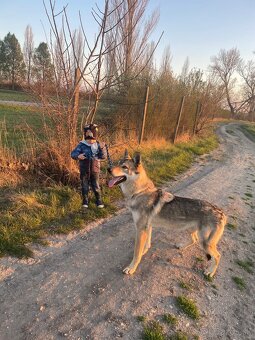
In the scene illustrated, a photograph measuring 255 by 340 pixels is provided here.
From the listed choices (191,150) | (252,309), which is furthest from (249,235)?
(191,150)

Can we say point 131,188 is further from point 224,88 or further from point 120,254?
point 224,88

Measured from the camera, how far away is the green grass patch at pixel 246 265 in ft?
15.7

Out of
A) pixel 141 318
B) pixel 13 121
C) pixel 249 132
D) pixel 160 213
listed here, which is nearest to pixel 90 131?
pixel 160 213

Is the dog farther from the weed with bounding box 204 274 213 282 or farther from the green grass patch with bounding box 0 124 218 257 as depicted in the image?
the green grass patch with bounding box 0 124 218 257

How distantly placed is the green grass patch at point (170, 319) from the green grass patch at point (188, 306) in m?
0.22

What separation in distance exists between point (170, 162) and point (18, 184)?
6.06 m

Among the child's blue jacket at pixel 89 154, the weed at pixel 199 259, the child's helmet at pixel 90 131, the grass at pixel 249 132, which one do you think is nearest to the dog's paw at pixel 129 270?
the weed at pixel 199 259

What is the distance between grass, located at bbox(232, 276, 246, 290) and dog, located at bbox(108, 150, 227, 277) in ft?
1.15

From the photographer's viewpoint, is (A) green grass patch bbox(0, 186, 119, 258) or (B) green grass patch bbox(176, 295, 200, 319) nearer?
(B) green grass patch bbox(176, 295, 200, 319)

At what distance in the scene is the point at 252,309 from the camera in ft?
12.7

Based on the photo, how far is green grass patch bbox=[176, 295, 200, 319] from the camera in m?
3.56

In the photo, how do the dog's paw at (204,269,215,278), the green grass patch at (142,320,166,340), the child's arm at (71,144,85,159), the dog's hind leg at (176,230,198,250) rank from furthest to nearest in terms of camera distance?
the child's arm at (71,144,85,159) → the dog's hind leg at (176,230,198,250) → the dog's paw at (204,269,215,278) → the green grass patch at (142,320,166,340)

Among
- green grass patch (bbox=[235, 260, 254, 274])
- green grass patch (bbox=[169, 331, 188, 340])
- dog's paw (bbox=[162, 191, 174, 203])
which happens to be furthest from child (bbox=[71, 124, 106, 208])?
green grass patch (bbox=[169, 331, 188, 340])

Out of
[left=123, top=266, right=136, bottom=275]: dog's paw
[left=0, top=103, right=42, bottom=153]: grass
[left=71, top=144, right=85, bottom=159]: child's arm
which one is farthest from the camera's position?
[left=0, top=103, right=42, bottom=153]: grass
